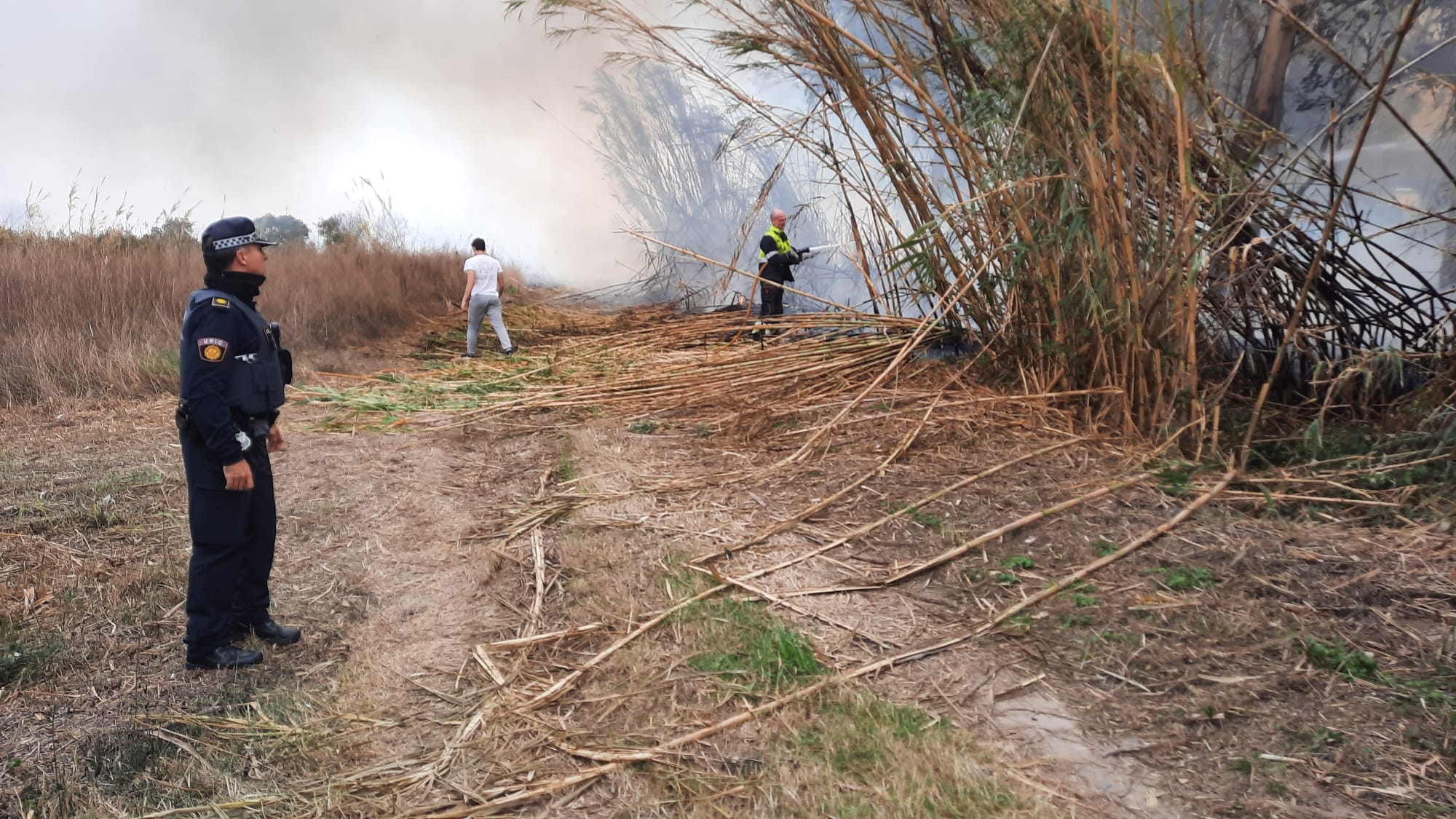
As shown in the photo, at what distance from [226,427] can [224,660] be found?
842 mm

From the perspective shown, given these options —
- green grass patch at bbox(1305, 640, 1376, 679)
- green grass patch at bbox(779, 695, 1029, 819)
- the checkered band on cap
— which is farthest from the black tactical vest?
green grass patch at bbox(1305, 640, 1376, 679)

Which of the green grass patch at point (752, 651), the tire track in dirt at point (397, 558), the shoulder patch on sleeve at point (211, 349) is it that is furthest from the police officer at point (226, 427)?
the green grass patch at point (752, 651)

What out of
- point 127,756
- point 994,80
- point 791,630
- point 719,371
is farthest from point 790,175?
point 127,756

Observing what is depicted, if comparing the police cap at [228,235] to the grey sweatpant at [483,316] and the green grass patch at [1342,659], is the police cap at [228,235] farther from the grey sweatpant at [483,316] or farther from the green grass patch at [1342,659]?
the grey sweatpant at [483,316]

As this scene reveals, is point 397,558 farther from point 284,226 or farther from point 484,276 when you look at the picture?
point 284,226

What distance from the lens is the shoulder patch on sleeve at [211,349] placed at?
304 centimetres

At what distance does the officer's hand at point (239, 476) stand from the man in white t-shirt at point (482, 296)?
708 cm

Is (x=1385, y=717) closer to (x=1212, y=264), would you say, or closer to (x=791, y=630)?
(x=791, y=630)

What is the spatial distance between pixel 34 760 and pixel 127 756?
A: 9.4 inches

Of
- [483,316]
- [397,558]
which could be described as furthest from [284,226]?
[397,558]

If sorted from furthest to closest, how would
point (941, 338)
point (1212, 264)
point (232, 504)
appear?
1. point (941, 338)
2. point (1212, 264)
3. point (232, 504)

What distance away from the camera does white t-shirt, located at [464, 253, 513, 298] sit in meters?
10.1

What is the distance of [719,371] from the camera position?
660cm

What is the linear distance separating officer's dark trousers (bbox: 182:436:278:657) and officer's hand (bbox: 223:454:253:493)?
102 mm
